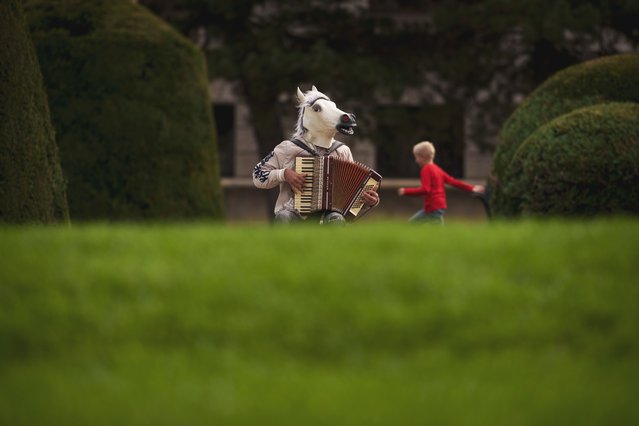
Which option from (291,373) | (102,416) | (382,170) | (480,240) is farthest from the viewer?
(382,170)

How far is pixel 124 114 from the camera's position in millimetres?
13133

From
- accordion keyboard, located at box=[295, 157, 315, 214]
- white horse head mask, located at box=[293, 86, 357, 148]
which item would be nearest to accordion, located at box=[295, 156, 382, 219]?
accordion keyboard, located at box=[295, 157, 315, 214]

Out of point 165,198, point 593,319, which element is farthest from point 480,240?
point 165,198

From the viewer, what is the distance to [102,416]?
4586mm

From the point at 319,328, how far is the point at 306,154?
469 centimetres

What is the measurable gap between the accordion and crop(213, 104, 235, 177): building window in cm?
2109

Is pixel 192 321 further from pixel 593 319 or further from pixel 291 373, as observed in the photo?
pixel 593 319

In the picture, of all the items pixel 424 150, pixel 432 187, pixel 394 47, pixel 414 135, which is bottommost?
pixel 414 135

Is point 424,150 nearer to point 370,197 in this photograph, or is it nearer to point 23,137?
point 370,197

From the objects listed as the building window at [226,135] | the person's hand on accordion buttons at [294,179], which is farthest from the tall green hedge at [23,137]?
the building window at [226,135]

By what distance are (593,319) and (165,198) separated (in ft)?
26.4

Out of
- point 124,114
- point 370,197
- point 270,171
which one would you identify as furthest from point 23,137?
point 124,114

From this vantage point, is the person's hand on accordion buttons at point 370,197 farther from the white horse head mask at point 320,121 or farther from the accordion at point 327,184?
the white horse head mask at point 320,121

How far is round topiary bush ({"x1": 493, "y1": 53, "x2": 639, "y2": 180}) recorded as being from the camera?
1248cm
